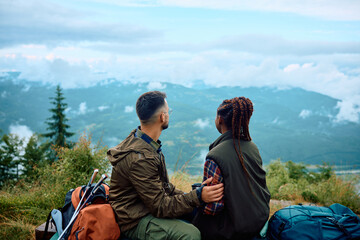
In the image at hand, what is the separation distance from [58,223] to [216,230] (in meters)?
1.56

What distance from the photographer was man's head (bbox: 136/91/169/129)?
2857mm

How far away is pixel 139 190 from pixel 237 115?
118 centimetres

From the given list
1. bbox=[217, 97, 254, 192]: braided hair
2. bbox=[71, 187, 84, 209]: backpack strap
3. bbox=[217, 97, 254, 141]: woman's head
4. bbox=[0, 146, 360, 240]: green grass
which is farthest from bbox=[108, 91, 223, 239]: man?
bbox=[0, 146, 360, 240]: green grass

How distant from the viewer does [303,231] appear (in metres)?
2.66

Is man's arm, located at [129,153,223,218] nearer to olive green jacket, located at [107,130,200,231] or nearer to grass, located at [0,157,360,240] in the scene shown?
olive green jacket, located at [107,130,200,231]

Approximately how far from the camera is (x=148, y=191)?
2.59 meters

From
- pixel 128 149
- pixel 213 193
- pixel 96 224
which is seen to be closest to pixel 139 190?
pixel 128 149

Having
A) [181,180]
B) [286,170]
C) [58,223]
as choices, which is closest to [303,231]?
[58,223]

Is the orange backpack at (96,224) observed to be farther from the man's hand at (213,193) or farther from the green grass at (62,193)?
the green grass at (62,193)

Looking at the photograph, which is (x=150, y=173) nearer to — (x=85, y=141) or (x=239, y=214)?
(x=239, y=214)

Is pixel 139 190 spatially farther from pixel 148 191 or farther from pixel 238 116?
pixel 238 116

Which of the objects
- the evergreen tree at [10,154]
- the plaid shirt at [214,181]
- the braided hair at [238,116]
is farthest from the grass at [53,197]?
the evergreen tree at [10,154]

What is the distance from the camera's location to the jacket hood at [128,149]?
267 centimetres

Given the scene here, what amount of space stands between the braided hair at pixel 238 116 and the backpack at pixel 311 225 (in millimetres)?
692
